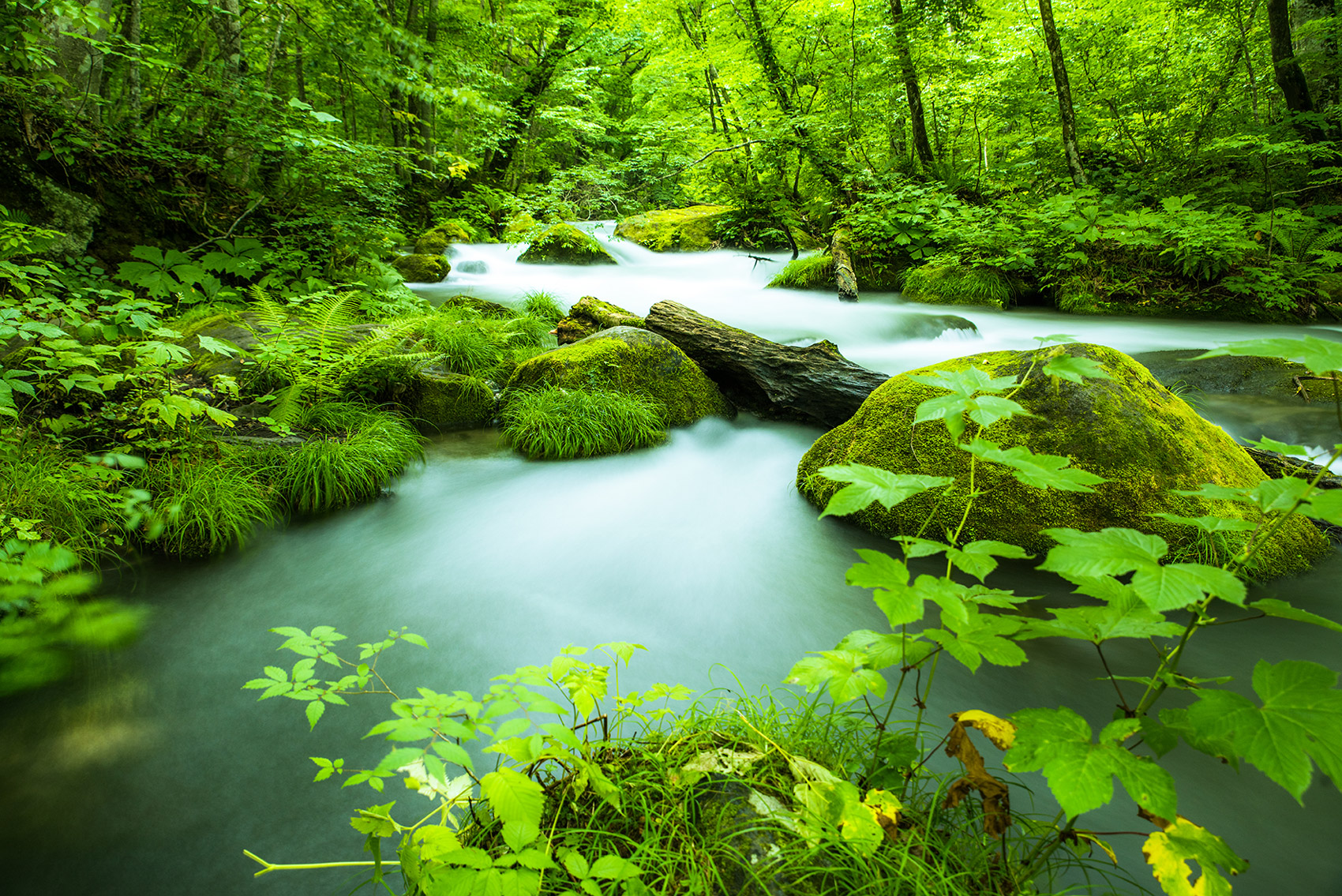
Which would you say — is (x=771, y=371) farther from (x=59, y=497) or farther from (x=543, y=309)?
(x=59, y=497)

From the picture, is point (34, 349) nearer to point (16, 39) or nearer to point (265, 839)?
point (265, 839)

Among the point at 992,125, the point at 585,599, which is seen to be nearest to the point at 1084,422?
the point at 585,599

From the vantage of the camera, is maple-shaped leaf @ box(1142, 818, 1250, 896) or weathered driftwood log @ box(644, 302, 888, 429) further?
weathered driftwood log @ box(644, 302, 888, 429)

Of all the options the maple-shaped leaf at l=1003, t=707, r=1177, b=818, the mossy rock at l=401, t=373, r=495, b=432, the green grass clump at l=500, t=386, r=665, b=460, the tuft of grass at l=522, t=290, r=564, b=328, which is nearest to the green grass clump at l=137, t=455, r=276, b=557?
the mossy rock at l=401, t=373, r=495, b=432

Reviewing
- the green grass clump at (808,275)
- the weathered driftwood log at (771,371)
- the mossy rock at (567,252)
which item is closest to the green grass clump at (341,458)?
the weathered driftwood log at (771,371)

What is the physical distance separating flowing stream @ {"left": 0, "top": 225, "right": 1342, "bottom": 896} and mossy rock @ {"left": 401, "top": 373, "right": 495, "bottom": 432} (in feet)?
0.89

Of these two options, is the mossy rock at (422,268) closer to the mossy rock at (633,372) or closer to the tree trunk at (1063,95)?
the mossy rock at (633,372)

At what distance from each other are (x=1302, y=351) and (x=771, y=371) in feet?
15.9

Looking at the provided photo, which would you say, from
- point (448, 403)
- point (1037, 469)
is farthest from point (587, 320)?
point (1037, 469)

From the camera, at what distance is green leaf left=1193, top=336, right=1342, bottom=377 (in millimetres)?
1014

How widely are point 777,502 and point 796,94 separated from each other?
10.9m

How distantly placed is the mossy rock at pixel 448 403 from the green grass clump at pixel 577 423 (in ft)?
0.78

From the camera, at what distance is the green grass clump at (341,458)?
12.8ft

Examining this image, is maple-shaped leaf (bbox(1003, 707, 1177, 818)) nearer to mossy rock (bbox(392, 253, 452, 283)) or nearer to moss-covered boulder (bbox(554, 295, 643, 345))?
moss-covered boulder (bbox(554, 295, 643, 345))
